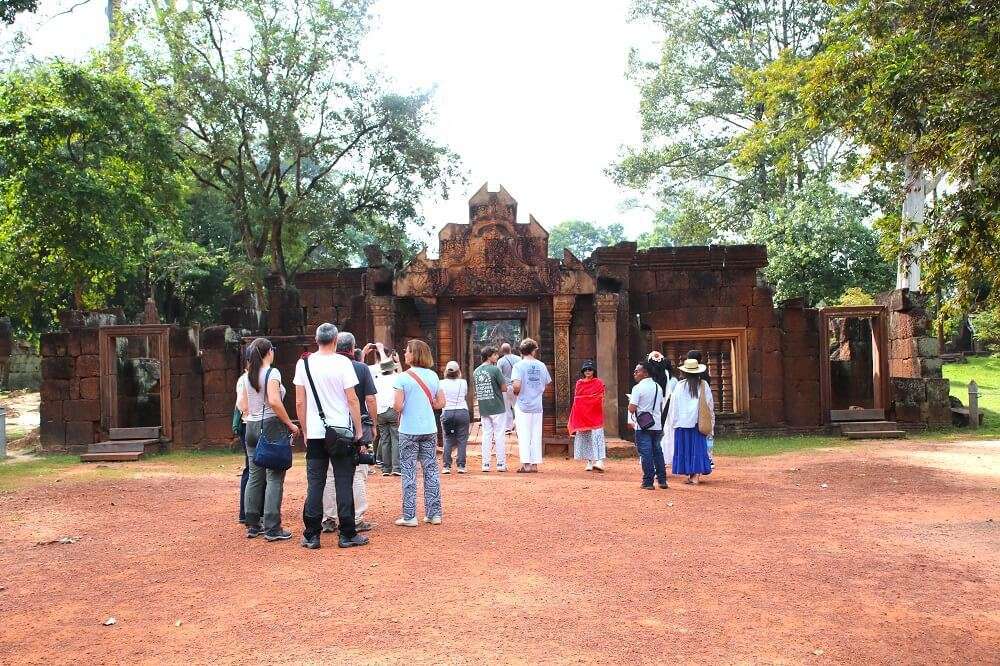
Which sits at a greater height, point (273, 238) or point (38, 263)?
point (273, 238)

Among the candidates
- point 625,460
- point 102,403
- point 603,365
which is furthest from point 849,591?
point 102,403

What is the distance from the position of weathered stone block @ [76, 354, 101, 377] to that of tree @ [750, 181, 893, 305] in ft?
56.4

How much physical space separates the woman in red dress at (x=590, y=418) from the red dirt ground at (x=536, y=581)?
5.32ft

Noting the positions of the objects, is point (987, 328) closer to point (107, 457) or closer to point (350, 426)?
point (107, 457)

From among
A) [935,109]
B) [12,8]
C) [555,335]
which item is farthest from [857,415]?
[12,8]

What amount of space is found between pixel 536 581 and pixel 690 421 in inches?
184

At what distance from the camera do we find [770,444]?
14977 millimetres

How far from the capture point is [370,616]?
4969 mm

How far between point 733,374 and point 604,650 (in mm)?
13060

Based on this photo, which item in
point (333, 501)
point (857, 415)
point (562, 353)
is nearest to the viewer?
point (333, 501)

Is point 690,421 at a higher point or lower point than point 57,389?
lower

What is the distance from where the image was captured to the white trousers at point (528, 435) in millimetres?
11141

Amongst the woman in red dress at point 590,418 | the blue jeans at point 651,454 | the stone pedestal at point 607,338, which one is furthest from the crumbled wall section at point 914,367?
the blue jeans at point 651,454

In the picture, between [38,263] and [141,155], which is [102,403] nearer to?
[38,263]
